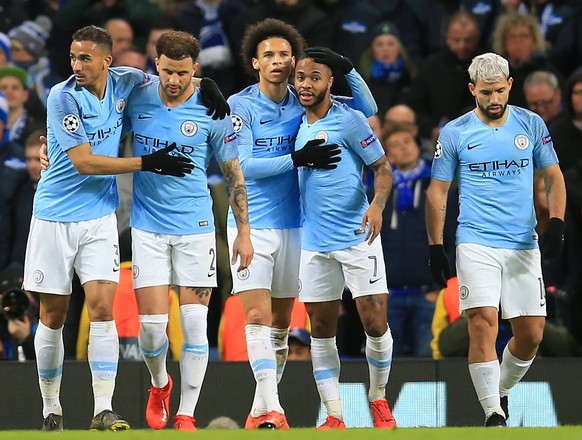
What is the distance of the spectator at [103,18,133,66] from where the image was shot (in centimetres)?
1455

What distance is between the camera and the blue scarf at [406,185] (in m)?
12.3

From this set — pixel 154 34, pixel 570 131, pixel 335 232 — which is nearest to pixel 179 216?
pixel 335 232

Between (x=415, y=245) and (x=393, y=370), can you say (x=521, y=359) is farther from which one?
(x=415, y=245)

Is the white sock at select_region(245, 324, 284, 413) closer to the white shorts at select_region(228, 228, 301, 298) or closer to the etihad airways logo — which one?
the white shorts at select_region(228, 228, 301, 298)

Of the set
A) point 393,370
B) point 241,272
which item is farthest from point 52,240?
point 393,370

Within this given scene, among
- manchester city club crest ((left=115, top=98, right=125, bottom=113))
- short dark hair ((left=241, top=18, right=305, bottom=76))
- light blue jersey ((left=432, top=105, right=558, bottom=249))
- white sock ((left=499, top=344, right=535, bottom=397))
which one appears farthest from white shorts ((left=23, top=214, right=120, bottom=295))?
white sock ((left=499, top=344, right=535, bottom=397))

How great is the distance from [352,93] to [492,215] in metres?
1.31

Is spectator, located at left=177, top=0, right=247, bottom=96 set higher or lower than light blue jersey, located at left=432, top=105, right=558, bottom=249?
higher

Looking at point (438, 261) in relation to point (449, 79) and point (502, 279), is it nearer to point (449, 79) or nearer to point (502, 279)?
point (502, 279)

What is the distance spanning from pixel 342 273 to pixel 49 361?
203 centimetres

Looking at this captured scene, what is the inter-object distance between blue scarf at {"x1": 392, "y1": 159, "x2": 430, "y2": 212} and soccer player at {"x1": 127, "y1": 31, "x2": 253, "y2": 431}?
3.09m

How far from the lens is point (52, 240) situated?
920 cm

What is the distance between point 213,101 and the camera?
949 cm

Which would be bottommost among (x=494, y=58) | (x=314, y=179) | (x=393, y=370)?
(x=393, y=370)
